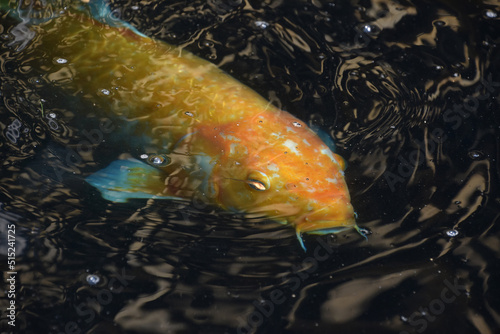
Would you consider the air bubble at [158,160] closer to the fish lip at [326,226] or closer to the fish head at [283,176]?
the fish head at [283,176]

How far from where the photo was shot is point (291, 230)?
82.3 inches

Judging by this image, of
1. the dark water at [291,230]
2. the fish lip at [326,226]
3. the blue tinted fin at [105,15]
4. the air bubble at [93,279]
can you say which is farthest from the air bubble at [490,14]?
the air bubble at [93,279]

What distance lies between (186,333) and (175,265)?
1.07ft

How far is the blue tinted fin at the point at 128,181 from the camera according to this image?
2.27 m

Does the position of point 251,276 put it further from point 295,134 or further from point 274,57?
point 274,57

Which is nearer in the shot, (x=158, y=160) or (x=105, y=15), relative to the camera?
(x=158, y=160)

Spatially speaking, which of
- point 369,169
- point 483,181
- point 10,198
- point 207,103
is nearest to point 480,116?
point 483,181

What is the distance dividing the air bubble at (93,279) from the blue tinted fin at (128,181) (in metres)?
0.45

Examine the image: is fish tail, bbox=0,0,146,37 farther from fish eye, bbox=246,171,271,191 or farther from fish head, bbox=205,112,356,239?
fish eye, bbox=246,171,271,191

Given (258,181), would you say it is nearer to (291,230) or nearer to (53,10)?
(291,230)

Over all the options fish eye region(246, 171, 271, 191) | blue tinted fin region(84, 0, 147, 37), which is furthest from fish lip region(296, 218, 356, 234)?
blue tinted fin region(84, 0, 147, 37)

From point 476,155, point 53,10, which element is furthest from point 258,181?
point 53,10

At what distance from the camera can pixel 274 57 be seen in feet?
10.2

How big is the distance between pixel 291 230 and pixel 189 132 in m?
0.82
